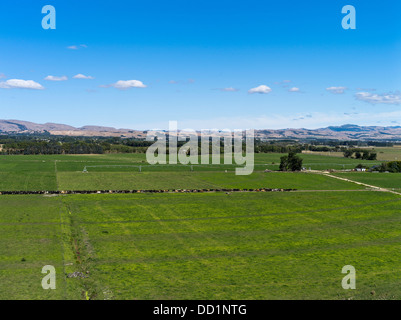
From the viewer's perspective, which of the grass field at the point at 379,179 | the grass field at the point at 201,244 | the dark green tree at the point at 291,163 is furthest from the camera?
the dark green tree at the point at 291,163

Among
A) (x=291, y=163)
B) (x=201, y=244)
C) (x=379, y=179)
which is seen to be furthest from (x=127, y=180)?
(x=379, y=179)

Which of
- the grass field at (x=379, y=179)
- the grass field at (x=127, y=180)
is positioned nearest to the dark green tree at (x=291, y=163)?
the grass field at (x=127, y=180)

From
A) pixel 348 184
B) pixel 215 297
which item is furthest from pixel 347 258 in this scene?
pixel 348 184

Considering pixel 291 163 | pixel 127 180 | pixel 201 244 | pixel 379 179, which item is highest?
pixel 291 163

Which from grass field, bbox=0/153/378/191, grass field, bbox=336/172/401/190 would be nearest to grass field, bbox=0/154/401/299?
grass field, bbox=0/153/378/191

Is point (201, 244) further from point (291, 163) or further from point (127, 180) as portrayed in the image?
point (291, 163)

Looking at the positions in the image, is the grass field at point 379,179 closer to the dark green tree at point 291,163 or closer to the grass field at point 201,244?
the dark green tree at point 291,163

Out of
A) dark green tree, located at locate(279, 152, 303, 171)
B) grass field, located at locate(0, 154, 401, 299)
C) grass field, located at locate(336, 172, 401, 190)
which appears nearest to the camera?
grass field, located at locate(0, 154, 401, 299)

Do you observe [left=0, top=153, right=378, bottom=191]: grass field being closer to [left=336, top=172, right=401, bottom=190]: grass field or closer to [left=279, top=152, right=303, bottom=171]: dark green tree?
[left=279, top=152, right=303, bottom=171]: dark green tree
